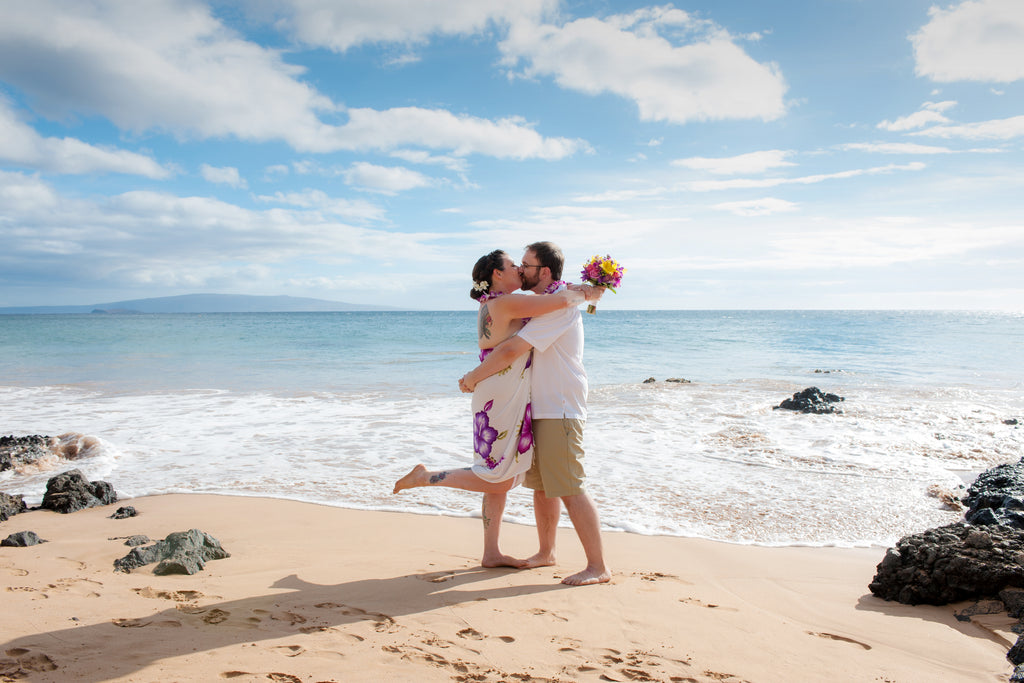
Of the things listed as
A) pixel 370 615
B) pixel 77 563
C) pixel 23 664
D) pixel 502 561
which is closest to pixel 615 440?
pixel 502 561

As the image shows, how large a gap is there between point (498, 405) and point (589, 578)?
1.19 meters

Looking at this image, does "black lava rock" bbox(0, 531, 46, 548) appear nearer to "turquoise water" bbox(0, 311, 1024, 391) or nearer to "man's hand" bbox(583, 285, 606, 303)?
"man's hand" bbox(583, 285, 606, 303)

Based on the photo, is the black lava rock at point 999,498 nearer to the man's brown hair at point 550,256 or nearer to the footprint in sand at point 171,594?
the man's brown hair at point 550,256

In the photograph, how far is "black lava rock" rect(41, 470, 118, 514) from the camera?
5344mm

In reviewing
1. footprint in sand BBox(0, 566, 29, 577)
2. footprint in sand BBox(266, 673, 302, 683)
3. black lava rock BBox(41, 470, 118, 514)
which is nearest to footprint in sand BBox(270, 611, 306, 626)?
footprint in sand BBox(266, 673, 302, 683)

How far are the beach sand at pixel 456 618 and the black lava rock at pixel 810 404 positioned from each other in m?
6.84

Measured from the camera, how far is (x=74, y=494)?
5.40 m

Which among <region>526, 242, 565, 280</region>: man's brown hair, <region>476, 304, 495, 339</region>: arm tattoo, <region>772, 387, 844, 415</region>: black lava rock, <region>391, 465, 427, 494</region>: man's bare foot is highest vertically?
<region>526, 242, 565, 280</region>: man's brown hair

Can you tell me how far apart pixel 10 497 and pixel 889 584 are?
22.4ft

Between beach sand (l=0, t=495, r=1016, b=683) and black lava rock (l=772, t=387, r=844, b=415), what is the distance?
6.84 meters

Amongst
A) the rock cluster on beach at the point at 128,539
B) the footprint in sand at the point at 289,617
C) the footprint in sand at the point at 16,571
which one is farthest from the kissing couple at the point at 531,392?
the footprint in sand at the point at 16,571

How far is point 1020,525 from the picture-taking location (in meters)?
4.19

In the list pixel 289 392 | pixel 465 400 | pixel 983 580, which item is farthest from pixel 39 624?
pixel 289 392

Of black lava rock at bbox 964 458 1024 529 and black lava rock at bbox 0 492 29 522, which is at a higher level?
black lava rock at bbox 964 458 1024 529
